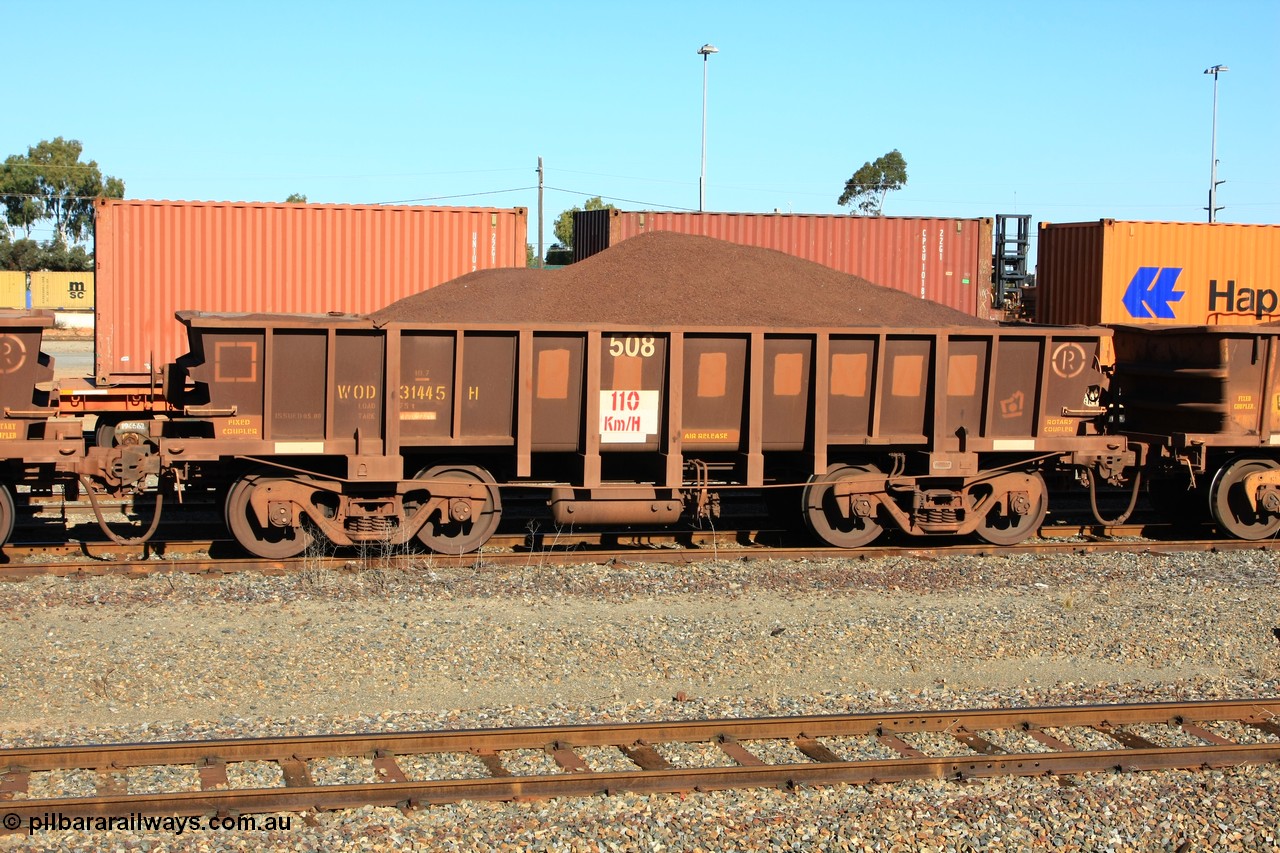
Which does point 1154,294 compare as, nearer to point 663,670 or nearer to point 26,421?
point 663,670

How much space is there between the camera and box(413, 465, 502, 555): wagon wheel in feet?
37.1

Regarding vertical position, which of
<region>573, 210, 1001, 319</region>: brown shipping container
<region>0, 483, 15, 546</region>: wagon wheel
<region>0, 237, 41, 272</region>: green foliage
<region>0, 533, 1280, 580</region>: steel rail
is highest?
<region>0, 237, 41, 272</region>: green foliage

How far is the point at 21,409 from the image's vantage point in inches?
415

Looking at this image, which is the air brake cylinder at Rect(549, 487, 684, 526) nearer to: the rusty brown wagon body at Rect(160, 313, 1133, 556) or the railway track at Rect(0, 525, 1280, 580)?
the rusty brown wagon body at Rect(160, 313, 1133, 556)

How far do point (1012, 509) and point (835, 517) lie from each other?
197 centimetres

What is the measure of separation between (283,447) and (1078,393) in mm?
8324

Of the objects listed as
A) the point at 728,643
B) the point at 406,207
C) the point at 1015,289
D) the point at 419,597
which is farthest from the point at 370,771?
the point at 1015,289

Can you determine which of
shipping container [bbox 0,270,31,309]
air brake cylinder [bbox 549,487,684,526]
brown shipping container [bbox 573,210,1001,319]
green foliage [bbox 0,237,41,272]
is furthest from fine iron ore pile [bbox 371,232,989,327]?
green foliage [bbox 0,237,41,272]

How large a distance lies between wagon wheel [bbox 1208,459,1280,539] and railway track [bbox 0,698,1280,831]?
670cm

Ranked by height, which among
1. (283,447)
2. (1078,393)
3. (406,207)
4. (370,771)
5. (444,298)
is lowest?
(370,771)

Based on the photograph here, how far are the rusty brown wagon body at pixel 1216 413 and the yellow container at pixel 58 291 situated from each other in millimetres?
63162

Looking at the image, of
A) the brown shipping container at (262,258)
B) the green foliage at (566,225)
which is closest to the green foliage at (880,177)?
the green foliage at (566,225)

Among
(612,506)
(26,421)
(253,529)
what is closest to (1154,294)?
(612,506)

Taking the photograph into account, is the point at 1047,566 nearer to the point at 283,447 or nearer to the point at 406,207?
the point at 283,447
